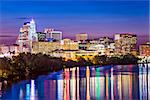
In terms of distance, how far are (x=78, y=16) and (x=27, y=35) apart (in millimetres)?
586

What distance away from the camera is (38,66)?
4.32 meters

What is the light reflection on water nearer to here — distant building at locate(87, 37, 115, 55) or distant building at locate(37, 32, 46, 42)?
distant building at locate(87, 37, 115, 55)

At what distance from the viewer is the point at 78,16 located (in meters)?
4.46

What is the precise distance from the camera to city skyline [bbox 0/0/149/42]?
4.32 metres

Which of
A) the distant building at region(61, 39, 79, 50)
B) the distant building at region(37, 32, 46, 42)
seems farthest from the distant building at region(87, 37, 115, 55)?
the distant building at region(37, 32, 46, 42)

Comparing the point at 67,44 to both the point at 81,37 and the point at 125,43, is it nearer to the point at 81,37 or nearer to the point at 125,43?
the point at 81,37

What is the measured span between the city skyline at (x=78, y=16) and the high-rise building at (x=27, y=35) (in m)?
0.05

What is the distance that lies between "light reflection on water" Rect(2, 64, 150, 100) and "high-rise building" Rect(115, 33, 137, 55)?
20 cm

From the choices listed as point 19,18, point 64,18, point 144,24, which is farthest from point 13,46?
point 144,24

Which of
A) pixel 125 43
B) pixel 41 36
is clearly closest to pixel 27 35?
pixel 41 36

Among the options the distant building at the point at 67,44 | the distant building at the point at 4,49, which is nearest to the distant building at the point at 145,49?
the distant building at the point at 67,44

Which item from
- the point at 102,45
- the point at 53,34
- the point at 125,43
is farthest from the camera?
the point at 125,43

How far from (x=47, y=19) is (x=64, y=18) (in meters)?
0.18

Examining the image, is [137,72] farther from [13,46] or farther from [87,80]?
[13,46]
